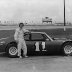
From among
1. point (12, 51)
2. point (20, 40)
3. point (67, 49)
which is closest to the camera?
point (20, 40)

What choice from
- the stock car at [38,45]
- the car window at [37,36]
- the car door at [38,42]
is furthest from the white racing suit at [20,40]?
the car window at [37,36]

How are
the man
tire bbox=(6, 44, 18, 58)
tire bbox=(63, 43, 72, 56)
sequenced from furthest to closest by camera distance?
tire bbox=(63, 43, 72, 56)
tire bbox=(6, 44, 18, 58)
the man

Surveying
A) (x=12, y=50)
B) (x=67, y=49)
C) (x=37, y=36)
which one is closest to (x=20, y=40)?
(x=12, y=50)

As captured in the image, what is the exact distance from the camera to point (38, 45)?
399 inches

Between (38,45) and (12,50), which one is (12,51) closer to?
(12,50)

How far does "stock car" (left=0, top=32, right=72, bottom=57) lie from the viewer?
10.1 m

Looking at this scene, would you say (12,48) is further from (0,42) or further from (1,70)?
(1,70)

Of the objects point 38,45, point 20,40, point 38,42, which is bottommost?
point 38,45

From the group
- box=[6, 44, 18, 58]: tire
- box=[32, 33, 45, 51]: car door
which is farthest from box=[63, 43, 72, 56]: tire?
box=[6, 44, 18, 58]: tire

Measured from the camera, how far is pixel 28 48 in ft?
33.4

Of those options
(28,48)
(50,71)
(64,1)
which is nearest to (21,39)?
(28,48)

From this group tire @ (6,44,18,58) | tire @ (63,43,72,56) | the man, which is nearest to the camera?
the man

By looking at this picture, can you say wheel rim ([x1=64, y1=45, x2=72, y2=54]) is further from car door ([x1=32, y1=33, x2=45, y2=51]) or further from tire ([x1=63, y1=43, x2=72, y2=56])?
car door ([x1=32, y1=33, x2=45, y2=51])

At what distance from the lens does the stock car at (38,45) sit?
33.1 feet
